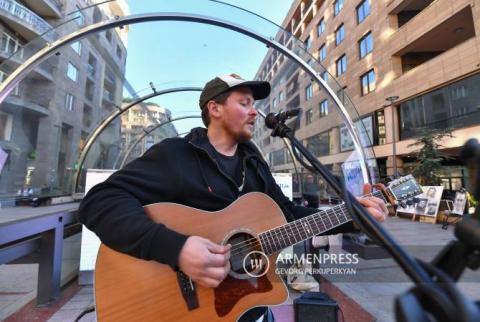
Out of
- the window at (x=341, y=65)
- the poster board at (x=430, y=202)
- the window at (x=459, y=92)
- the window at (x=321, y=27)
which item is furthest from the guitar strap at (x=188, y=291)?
the window at (x=321, y=27)

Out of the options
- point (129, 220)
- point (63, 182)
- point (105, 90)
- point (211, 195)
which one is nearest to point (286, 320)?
point (211, 195)

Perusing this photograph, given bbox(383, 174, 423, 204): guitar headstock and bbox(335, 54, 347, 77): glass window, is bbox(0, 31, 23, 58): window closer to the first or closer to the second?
bbox(383, 174, 423, 204): guitar headstock

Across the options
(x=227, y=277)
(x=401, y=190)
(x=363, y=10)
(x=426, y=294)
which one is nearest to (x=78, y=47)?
(x=227, y=277)

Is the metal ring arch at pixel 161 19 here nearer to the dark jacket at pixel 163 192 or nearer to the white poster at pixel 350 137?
the white poster at pixel 350 137

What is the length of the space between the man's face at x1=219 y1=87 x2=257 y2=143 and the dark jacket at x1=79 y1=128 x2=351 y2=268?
0.18 meters

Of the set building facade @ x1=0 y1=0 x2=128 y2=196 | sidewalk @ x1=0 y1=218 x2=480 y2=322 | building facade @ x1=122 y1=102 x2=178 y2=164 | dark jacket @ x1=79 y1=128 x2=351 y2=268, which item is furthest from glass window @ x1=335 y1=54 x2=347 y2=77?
dark jacket @ x1=79 y1=128 x2=351 y2=268

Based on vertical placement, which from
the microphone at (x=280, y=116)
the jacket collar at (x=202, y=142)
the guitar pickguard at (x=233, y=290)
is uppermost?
the microphone at (x=280, y=116)

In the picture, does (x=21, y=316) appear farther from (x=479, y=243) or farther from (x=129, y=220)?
(x=479, y=243)

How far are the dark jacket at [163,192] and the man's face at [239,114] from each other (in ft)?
0.59

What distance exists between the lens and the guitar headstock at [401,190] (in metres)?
1.77

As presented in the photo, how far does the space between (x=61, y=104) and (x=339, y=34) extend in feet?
80.5

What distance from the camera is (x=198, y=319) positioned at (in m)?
1.47

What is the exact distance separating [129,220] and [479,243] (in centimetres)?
134

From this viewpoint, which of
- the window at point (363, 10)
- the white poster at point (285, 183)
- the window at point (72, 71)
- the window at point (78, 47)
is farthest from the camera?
the window at point (363, 10)
